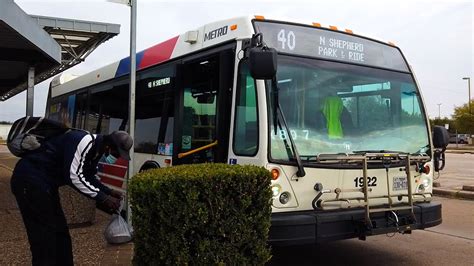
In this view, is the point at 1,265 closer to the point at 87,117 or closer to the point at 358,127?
the point at 358,127

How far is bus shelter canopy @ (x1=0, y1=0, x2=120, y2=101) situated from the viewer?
6.71 meters

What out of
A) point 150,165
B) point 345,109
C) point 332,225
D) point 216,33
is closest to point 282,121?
point 345,109

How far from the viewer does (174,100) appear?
21.2 feet

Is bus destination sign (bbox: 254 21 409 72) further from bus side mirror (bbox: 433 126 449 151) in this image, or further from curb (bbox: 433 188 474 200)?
curb (bbox: 433 188 474 200)

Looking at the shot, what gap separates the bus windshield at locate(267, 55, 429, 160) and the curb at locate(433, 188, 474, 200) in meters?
6.26

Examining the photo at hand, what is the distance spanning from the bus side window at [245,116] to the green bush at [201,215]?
4.20ft

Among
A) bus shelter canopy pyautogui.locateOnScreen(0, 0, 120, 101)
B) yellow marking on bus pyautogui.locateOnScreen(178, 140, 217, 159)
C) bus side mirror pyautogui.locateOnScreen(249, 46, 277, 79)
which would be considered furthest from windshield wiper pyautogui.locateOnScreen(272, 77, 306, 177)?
bus shelter canopy pyautogui.locateOnScreen(0, 0, 120, 101)

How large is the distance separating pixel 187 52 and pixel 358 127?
7.76 ft

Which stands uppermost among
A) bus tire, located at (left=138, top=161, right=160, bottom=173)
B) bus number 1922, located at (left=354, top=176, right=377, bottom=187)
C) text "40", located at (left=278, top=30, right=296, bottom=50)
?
text "40", located at (left=278, top=30, right=296, bottom=50)

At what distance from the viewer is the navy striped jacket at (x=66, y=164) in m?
3.81

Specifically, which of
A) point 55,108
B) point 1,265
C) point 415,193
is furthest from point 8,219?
point 415,193

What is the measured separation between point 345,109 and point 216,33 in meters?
1.73

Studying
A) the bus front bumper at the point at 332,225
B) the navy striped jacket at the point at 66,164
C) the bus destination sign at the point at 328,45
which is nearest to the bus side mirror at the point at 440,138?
the bus destination sign at the point at 328,45

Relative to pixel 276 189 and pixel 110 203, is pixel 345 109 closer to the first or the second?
pixel 276 189
